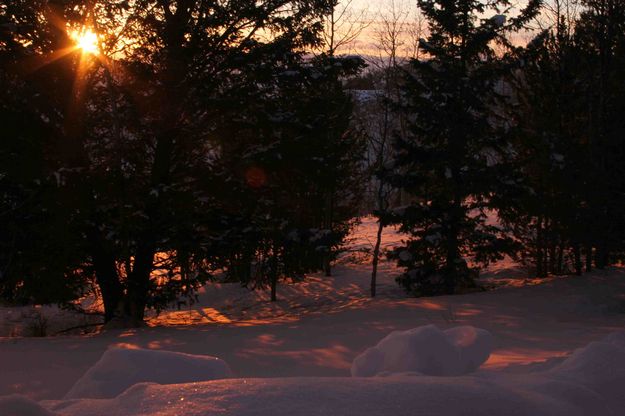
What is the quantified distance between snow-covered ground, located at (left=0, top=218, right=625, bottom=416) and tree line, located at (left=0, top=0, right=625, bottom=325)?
171 centimetres

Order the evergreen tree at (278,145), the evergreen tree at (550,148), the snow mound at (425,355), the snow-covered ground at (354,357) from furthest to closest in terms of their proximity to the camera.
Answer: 1. the evergreen tree at (550,148)
2. the evergreen tree at (278,145)
3. the snow mound at (425,355)
4. the snow-covered ground at (354,357)

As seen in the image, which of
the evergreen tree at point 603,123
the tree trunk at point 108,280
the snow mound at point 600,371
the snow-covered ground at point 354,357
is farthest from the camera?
the evergreen tree at point 603,123

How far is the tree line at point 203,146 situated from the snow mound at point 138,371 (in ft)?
16.5

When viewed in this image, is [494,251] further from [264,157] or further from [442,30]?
[264,157]

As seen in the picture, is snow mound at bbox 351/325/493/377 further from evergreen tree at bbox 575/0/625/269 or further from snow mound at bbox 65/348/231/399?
evergreen tree at bbox 575/0/625/269

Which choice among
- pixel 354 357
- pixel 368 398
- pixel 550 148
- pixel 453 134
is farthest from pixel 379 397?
pixel 550 148

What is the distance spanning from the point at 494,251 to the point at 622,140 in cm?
436

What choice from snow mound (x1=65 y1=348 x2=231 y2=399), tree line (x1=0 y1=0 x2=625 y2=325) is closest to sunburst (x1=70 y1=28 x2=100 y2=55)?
tree line (x1=0 y1=0 x2=625 y2=325)

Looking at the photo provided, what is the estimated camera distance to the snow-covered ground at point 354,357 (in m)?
2.70

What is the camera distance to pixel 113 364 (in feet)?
12.7

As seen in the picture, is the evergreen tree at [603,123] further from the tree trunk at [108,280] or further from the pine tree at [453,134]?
the tree trunk at [108,280]

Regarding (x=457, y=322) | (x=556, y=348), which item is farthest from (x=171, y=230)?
(x=556, y=348)

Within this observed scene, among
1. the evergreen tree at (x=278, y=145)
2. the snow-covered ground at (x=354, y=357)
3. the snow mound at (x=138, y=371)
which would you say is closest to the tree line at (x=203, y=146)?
the evergreen tree at (x=278, y=145)

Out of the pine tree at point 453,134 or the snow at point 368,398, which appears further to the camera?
the pine tree at point 453,134
